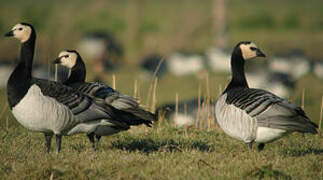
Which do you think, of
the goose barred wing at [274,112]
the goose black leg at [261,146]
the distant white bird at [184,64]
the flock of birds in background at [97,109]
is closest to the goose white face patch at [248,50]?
the flock of birds in background at [97,109]

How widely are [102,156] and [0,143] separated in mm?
2041

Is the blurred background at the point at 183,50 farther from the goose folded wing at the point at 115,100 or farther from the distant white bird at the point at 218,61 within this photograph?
the goose folded wing at the point at 115,100

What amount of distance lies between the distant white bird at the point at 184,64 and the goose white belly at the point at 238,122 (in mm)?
22226

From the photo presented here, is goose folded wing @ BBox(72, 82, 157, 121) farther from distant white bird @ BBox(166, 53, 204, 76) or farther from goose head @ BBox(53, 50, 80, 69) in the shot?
distant white bird @ BBox(166, 53, 204, 76)

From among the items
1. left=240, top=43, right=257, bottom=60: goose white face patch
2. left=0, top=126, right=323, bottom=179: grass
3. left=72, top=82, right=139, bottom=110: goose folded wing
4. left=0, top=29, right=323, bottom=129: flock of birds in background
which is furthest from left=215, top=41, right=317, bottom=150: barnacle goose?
left=0, top=29, right=323, bottom=129: flock of birds in background

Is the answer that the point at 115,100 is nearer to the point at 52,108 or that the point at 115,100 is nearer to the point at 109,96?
the point at 109,96

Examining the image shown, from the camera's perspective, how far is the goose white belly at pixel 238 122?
686 centimetres

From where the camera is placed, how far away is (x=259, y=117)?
679 cm

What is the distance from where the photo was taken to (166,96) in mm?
20859

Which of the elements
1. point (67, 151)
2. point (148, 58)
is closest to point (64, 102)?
point (67, 151)

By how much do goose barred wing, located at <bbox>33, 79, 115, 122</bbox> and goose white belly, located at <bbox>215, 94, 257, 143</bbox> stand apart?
5.21 ft

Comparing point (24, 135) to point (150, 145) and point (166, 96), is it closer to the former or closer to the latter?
point (150, 145)

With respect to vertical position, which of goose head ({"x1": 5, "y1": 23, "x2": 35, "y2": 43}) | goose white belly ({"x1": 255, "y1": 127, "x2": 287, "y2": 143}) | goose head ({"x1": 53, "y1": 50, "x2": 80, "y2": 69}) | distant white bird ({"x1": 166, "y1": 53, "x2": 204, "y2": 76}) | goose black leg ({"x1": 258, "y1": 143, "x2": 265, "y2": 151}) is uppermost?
goose head ({"x1": 5, "y1": 23, "x2": 35, "y2": 43})

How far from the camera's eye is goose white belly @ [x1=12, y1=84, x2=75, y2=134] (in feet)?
21.7
